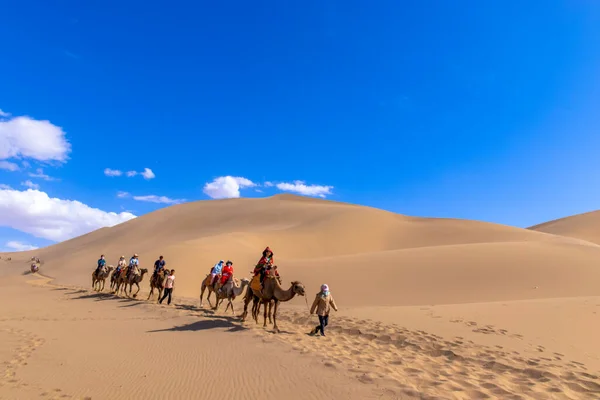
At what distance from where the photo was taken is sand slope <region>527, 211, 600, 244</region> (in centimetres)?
8326

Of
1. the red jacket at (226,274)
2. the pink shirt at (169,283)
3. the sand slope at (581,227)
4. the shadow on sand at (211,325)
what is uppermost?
the sand slope at (581,227)

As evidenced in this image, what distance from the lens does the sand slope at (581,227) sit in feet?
273

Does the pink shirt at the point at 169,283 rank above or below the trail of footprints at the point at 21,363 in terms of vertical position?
above

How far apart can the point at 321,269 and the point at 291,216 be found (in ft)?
142

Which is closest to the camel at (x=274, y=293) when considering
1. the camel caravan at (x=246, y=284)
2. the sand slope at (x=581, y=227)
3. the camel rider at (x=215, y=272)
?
the camel caravan at (x=246, y=284)

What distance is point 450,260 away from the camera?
27578 mm

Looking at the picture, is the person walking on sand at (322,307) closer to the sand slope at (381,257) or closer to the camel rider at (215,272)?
the camel rider at (215,272)

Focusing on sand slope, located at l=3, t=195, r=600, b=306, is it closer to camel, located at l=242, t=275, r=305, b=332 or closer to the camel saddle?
the camel saddle

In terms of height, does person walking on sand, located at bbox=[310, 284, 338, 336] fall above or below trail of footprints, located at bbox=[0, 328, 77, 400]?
above

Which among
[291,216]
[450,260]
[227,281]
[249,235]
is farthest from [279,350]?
[291,216]

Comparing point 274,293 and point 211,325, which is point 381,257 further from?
point 211,325

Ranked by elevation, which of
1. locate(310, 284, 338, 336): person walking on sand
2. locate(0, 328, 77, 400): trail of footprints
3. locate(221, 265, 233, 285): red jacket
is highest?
locate(221, 265, 233, 285): red jacket

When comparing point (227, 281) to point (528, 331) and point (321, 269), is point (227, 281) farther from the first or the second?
point (321, 269)

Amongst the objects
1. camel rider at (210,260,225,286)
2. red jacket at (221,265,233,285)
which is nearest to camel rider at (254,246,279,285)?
red jacket at (221,265,233,285)
